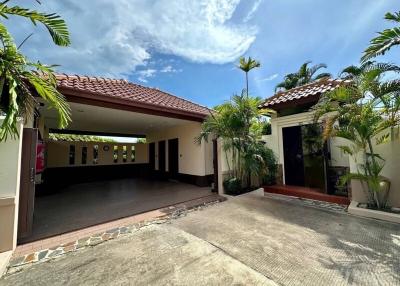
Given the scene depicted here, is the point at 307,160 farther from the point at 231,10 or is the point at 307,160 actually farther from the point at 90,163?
the point at 90,163

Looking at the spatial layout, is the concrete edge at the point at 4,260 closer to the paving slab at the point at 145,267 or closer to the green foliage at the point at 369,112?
the paving slab at the point at 145,267

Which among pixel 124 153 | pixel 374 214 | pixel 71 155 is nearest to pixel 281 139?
pixel 374 214

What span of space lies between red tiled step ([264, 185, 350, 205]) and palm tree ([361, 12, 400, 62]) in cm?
383

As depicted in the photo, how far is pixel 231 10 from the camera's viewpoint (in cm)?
696

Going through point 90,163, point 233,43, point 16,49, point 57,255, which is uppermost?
point 233,43

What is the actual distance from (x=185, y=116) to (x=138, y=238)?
17.4 feet

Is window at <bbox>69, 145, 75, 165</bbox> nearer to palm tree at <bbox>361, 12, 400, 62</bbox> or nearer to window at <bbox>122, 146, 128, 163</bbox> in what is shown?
window at <bbox>122, 146, 128, 163</bbox>

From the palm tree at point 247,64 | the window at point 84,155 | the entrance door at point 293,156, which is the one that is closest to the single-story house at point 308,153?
the entrance door at point 293,156

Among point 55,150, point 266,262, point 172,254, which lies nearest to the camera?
point 266,262

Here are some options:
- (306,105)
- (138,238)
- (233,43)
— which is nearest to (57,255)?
(138,238)

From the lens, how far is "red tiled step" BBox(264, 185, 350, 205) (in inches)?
217

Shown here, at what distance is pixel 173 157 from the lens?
436 inches

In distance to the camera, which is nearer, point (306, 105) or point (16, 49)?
point (16, 49)

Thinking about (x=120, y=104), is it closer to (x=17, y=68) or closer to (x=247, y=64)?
(x=17, y=68)
